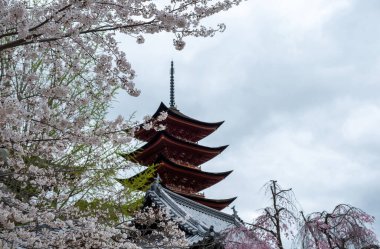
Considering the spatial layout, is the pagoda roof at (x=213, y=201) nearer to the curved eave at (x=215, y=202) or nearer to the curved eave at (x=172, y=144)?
the curved eave at (x=215, y=202)

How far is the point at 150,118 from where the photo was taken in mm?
4148

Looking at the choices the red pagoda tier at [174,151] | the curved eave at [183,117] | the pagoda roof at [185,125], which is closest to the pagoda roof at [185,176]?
the red pagoda tier at [174,151]

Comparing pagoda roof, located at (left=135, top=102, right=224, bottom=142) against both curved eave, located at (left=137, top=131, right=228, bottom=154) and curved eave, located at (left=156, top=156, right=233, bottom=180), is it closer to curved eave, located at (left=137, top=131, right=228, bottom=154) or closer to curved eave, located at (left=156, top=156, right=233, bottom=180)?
curved eave, located at (left=137, top=131, right=228, bottom=154)

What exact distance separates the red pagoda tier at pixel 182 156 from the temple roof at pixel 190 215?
339 inches

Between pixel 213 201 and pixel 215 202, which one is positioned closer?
pixel 213 201

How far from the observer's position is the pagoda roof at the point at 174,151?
21.6 m

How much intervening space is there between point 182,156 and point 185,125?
1788 mm

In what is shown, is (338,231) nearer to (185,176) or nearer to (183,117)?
(185,176)

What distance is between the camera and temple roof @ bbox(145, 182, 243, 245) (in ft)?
29.8

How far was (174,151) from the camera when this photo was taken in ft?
74.4

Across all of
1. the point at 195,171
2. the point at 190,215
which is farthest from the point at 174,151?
the point at 190,215

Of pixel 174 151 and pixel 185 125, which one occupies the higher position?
pixel 185 125

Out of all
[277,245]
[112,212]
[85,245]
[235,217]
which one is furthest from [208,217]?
[85,245]

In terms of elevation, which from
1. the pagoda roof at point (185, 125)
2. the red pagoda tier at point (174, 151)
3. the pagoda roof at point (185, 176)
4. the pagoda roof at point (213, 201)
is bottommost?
the pagoda roof at point (213, 201)
